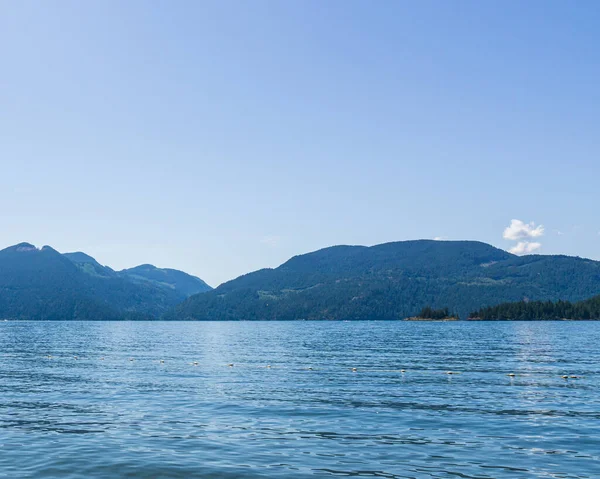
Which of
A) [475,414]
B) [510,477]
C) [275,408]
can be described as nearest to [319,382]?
[275,408]

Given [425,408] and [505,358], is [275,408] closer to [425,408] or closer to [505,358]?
[425,408]

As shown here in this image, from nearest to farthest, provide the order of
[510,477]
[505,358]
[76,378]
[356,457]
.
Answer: [510,477] < [356,457] < [76,378] < [505,358]

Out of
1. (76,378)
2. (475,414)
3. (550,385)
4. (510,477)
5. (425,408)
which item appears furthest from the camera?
(76,378)

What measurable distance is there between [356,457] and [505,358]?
232 ft

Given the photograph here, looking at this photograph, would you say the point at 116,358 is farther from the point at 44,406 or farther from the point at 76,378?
the point at 44,406

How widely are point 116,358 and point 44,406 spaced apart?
52.2 m

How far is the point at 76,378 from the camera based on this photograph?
69125mm

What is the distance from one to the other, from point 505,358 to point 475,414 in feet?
182

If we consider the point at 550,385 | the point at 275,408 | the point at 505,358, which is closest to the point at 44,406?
the point at 275,408

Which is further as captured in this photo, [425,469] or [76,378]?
[76,378]

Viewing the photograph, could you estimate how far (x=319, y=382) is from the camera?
208 ft

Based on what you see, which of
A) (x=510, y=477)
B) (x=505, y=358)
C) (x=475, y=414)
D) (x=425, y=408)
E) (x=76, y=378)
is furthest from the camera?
(x=505, y=358)

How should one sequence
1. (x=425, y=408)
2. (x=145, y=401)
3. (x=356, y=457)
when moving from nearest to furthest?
(x=356, y=457) < (x=425, y=408) < (x=145, y=401)

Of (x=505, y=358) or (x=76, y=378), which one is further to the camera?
(x=505, y=358)
